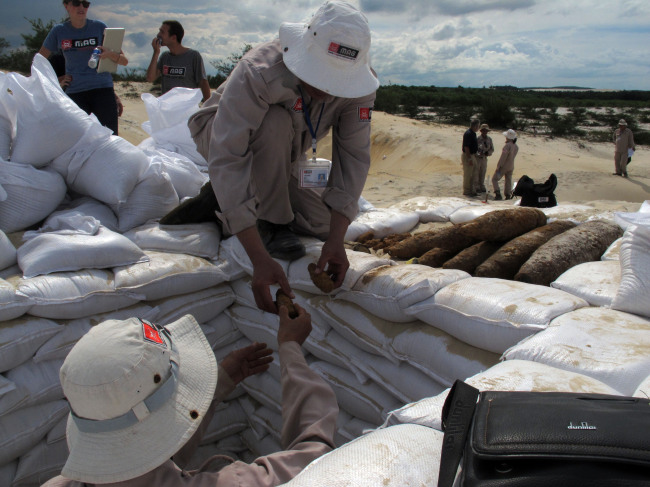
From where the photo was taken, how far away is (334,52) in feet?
5.57

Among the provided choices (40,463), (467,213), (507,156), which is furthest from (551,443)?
(507,156)

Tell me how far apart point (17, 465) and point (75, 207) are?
4.05 feet

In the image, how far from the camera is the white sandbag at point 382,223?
3.16 m

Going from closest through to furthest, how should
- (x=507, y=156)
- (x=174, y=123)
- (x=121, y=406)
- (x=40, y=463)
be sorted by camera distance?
(x=121, y=406) < (x=40, y=463) < (x=174, y=123) < (x=507, y=156)

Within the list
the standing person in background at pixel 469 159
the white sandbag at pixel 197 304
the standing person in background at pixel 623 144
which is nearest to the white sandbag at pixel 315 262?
the white sandbag at pixel 197 304

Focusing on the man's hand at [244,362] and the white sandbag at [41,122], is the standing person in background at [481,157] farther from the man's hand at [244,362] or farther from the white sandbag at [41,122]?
the man's hand at [244,362]

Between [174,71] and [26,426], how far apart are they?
141 inches

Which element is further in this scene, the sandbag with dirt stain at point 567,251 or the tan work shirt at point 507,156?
the tan work shirt at point 507,156

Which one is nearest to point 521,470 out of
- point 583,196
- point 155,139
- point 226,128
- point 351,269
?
point 351,269

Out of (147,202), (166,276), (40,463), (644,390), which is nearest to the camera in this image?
(644,390)

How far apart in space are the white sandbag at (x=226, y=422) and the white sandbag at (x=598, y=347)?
1.48 m

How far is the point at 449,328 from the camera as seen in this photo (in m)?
1.70

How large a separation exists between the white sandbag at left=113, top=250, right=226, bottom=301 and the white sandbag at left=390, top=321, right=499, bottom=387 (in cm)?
92

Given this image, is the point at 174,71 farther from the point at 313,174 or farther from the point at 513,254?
the point at 513,254
